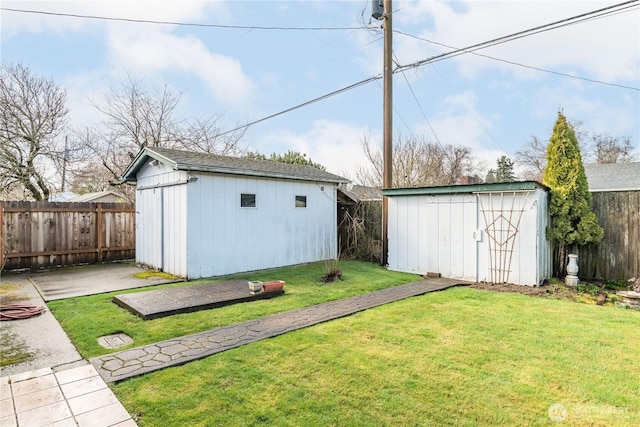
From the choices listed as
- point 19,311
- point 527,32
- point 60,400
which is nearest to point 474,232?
point 527,32

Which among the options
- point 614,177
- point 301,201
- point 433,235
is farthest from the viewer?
point 614,177

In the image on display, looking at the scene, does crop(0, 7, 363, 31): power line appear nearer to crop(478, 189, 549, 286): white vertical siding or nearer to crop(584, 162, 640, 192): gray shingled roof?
crop(478, 189, 549, 286): white vertical siding

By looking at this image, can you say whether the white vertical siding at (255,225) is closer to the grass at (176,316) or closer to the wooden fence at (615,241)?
the grass at (176,316)

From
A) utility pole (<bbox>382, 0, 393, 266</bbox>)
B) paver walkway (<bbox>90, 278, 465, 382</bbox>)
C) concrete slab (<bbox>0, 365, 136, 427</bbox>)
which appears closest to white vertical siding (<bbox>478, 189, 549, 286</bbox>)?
utility pole (<bbox>382, 0, 393, 266</bbox>)

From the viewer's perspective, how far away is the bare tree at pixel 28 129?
41.5 ft

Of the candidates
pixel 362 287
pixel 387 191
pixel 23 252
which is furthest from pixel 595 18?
pixel 23 252

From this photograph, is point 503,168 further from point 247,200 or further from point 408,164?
point 247,200

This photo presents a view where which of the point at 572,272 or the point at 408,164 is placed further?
the point at 408,164

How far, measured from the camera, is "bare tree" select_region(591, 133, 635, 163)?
75.7 feet

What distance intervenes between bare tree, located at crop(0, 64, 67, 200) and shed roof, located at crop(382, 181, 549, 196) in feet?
45.4

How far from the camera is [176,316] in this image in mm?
4730

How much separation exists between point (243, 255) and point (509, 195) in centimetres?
607

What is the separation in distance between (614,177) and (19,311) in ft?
67.4

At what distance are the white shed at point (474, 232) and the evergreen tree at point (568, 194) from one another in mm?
290
